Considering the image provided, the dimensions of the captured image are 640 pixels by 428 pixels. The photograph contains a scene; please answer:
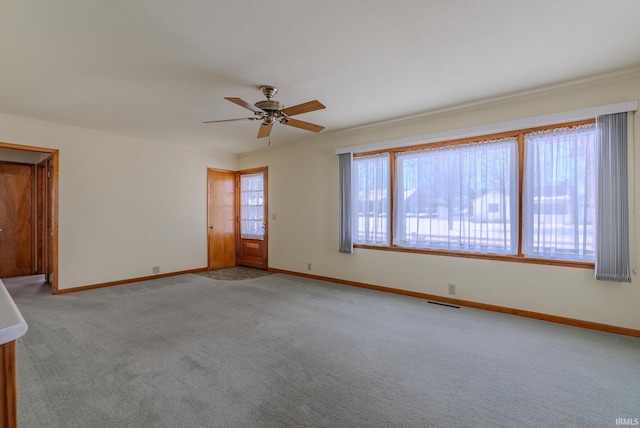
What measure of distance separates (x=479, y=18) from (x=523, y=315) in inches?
126

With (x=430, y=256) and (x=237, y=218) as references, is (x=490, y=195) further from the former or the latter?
(x=237, y=218)

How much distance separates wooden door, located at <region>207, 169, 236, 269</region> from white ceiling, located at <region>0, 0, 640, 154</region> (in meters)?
2.85

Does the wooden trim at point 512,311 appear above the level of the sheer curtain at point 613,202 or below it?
below

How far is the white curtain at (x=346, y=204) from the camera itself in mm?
5070

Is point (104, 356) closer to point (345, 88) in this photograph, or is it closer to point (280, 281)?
point (280, 281)

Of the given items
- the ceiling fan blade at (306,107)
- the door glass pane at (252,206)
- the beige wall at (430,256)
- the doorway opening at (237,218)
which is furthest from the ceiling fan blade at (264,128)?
the door glass pane at (252,206)

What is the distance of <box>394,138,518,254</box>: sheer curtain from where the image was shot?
12.4 feet

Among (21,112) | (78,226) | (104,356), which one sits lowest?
(104,356)

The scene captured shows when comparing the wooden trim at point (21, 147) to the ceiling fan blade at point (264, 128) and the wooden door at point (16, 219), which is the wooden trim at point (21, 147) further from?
the ceiling fan blade at point (264, 128)

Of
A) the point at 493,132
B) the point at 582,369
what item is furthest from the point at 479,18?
the point at 582,369

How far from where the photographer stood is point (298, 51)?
8.50ft

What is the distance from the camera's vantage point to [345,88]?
133 inches

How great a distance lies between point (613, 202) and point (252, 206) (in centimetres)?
587

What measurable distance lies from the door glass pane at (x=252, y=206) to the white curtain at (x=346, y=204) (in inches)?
85.3
